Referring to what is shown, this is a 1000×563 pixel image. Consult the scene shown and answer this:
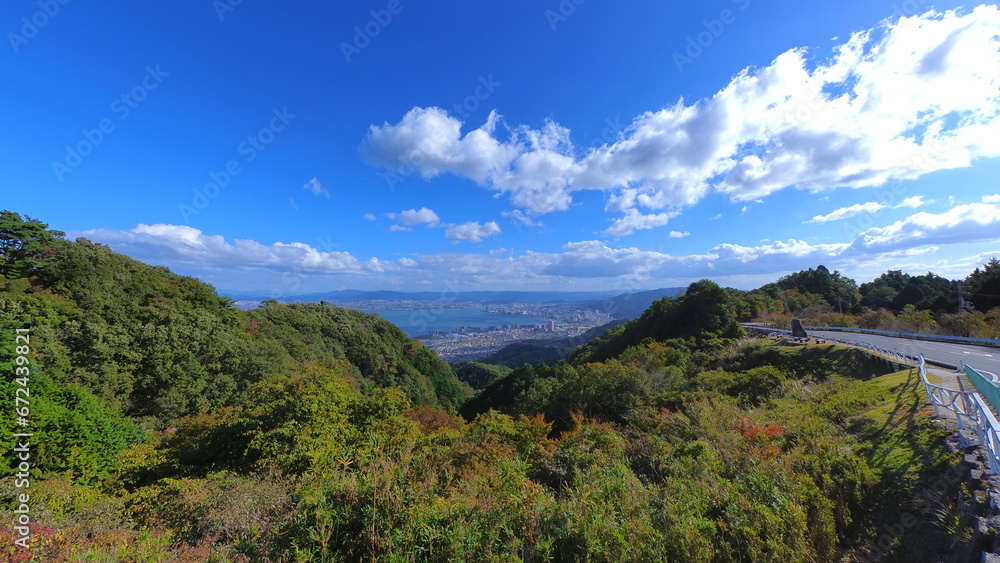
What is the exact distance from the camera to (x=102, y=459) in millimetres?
9266

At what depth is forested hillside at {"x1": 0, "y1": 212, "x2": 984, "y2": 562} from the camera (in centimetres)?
371

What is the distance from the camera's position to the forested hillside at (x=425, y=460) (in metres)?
3.71

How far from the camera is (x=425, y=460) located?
295 inches

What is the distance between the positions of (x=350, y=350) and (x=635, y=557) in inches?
1822

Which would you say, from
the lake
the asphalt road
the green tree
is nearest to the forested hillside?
the green tree

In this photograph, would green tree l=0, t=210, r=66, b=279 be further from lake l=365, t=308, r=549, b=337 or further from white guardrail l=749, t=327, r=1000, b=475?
lake l=365, t=308, r=549, b=337

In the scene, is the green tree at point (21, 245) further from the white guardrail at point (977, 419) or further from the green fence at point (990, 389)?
the green fence at point (990, 389)

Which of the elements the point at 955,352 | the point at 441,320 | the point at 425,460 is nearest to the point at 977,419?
the point at 425,460

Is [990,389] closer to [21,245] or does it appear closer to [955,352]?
[955,352]

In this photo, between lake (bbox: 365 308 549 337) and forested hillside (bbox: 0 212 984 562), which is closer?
forested hillside (bbox: 0 212 984 562)

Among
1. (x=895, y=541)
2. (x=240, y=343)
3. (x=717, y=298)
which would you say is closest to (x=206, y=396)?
(x=240, y=343)

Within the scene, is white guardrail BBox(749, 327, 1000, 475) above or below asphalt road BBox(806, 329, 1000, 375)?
above

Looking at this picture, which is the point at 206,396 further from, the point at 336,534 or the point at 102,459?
the point at 336,534

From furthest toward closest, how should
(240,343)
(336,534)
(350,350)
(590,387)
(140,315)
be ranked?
(350,350), (240,343), (140,315), (590,387), (336,534)
